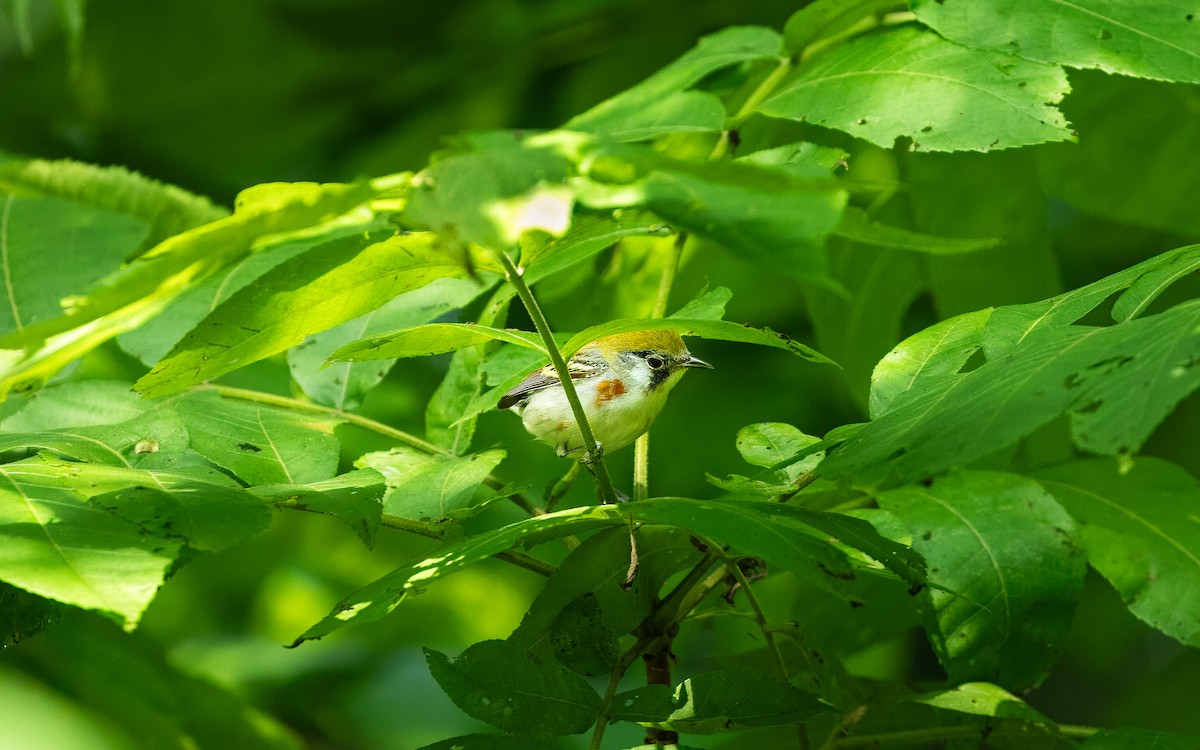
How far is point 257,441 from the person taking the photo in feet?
5.08

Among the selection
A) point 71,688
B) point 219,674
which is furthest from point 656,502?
point 219,674

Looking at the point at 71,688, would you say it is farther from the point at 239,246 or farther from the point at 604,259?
the point at 239,246

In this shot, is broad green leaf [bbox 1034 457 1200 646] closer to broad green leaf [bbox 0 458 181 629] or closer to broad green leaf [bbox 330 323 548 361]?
broad green leaf [bbox 330 323 548 361]

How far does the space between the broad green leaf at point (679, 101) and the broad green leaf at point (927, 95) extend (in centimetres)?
15

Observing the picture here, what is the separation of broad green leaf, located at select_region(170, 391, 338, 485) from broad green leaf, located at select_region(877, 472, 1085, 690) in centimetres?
84

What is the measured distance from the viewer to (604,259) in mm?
2381

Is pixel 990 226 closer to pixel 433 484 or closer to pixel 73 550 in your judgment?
pixel 433 484

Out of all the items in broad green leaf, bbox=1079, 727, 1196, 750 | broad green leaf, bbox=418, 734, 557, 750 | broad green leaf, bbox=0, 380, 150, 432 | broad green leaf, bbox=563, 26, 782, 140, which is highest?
broad green leaf, bbox=563, 26, 782, 140

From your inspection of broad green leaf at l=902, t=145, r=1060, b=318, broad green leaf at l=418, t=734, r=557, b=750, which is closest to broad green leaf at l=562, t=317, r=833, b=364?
broad green leaf at l=418, t=734, r=557, b=750

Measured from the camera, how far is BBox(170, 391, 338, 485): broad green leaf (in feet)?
4.85

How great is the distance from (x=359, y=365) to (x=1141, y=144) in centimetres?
169

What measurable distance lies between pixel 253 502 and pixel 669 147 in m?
1.25

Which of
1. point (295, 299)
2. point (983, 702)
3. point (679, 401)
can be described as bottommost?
point (679, 401)

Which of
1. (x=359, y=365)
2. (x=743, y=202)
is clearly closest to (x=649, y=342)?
(x=359, y=365)
